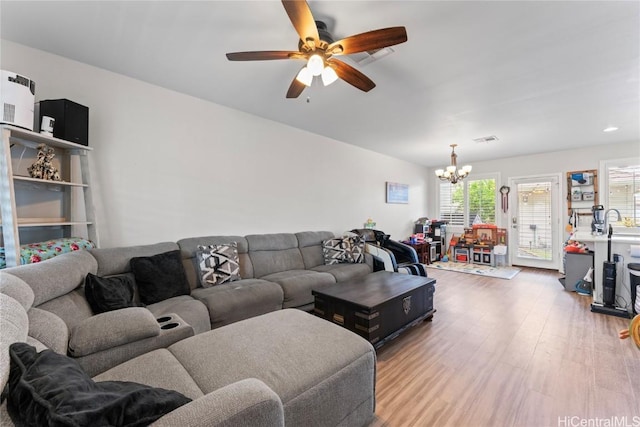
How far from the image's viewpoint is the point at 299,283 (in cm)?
285

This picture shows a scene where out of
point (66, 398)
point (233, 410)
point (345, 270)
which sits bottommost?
point (345, 270)

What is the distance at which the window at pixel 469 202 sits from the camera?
619 centimetres

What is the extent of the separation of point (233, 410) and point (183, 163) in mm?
2767

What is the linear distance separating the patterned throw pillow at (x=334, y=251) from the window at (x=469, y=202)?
423 cm

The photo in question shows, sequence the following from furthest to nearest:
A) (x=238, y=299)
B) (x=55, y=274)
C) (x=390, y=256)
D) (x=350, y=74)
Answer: (x=390, y=256)
(x=238, y=299)
(x=350, y=74)
(x=55, y=274)

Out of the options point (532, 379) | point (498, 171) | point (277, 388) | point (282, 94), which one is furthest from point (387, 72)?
point (498, 171)

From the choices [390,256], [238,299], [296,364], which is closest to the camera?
[296,364]

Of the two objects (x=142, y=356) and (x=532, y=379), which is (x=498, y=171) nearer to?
(x=532, y=379)

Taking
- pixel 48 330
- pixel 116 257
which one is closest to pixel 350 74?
pixel 48 330

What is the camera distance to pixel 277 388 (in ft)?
3.64

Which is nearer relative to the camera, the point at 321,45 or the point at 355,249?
the point at 321,45

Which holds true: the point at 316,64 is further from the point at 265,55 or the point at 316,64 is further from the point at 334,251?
the point at 334,251

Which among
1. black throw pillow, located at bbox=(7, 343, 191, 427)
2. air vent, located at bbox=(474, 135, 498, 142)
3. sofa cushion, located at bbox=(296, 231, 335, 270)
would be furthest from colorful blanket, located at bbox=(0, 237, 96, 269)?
air vent, located at bbox=(474, 135, 498, 142)

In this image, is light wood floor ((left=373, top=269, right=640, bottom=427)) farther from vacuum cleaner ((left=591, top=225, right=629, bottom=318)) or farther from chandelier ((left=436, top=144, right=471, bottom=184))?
chandelier ((left=436, top=144, right=471, bottom=184))
